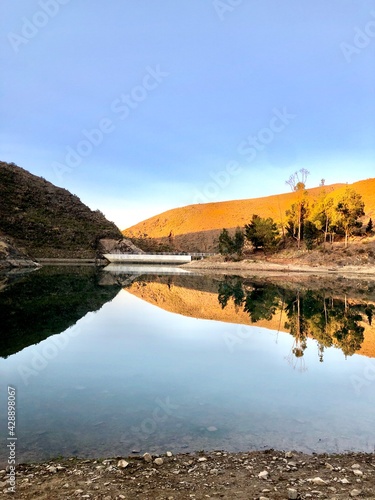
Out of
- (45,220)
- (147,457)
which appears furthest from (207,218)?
(147,457)

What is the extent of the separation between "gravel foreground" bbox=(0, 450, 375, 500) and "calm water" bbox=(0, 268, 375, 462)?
0.39 metres

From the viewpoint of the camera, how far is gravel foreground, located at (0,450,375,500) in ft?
13.6

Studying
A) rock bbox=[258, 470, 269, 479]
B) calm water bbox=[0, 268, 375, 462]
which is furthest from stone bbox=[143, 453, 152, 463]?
rock bbox=[258, 470, 269, 479]

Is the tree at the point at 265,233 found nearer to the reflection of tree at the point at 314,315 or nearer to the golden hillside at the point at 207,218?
the reflection of tree at the point at 314,315

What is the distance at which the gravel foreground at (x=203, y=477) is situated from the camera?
4133 millimetres

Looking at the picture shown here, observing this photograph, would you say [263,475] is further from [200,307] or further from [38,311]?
[200,307]

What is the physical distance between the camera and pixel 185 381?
846 cm

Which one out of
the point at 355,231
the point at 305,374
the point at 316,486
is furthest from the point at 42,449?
the point at 355,231

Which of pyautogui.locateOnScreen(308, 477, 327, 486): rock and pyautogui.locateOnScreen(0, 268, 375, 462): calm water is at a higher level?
pyautogui.locateOnScreen(308, 477, 327, 486): rock

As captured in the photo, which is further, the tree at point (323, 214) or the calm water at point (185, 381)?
the tree at point (323, 214)

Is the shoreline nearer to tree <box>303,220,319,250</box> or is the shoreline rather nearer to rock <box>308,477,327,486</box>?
tree <box>303,220,319,250</box>

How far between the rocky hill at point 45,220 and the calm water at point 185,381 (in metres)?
56.6

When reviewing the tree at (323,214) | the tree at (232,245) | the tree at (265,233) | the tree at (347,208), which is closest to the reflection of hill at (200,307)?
the tree at (347,208)

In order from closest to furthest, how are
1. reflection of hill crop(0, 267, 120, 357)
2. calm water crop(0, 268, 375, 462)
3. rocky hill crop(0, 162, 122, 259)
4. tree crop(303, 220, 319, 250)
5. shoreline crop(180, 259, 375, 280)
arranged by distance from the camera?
calm water crop(0, 268, 375, 462) < reflection of hill crop(0, 267, 120, 357) < shoreline crop(180, 259, 375, 280) < tree crop(303, 220, 319, 250) < rocky hill crop(0, 162, 122, 259)
